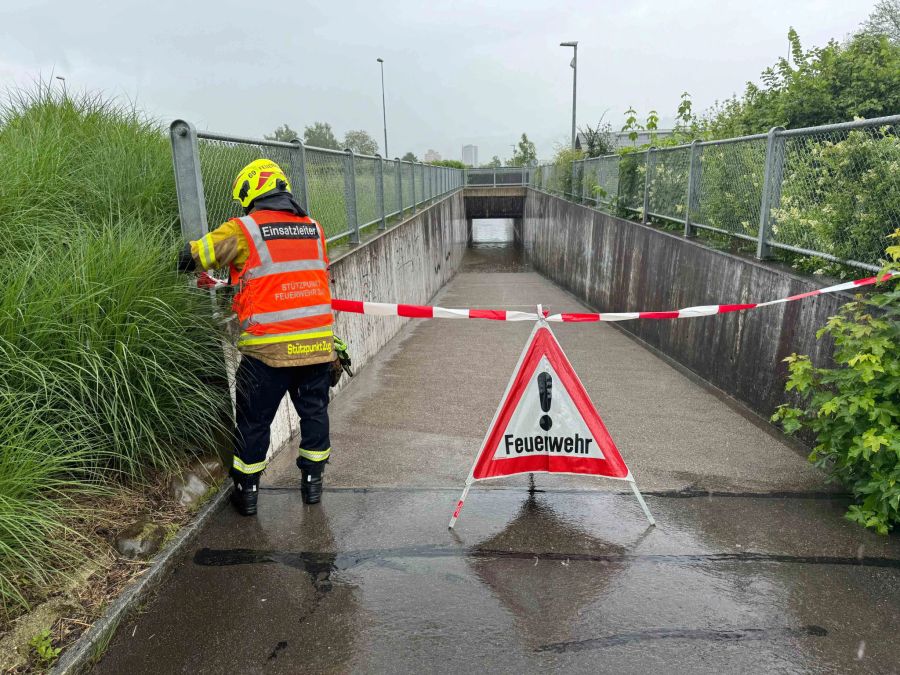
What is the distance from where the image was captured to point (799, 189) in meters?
5.76

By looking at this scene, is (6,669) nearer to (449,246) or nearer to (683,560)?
(683,560)

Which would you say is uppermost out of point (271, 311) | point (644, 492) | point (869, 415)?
point (271, 311)

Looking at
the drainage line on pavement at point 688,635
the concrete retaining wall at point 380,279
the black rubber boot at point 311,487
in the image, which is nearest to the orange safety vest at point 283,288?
the black rubber boot at point 311,487

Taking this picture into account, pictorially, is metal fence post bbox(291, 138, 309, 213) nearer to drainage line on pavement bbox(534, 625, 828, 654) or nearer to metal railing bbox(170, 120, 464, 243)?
metal railing bbox(170, 120, 464, 243)

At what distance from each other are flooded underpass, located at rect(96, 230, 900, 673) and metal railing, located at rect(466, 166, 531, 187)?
31987mm

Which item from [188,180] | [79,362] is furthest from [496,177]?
[79,362]

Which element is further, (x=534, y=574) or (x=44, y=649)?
(x=534, y=574)

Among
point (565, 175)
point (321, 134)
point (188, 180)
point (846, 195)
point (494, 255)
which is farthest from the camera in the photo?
point (321, 134)

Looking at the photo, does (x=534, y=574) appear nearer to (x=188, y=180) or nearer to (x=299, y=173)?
(x=188, y=180)

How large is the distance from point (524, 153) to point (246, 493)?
5018 cm

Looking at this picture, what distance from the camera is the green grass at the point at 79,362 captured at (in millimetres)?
2799

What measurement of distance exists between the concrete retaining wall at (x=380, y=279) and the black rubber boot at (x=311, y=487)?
2.49 ft

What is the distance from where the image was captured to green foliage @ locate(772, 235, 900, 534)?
3.43 meters

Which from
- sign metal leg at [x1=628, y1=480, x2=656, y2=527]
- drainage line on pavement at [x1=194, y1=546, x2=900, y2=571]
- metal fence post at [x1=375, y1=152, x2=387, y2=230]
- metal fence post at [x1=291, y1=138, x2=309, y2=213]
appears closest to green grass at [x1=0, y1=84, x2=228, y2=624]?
drainage line on pavement at [x1=194, y1=546, x2=900, y2=571]
